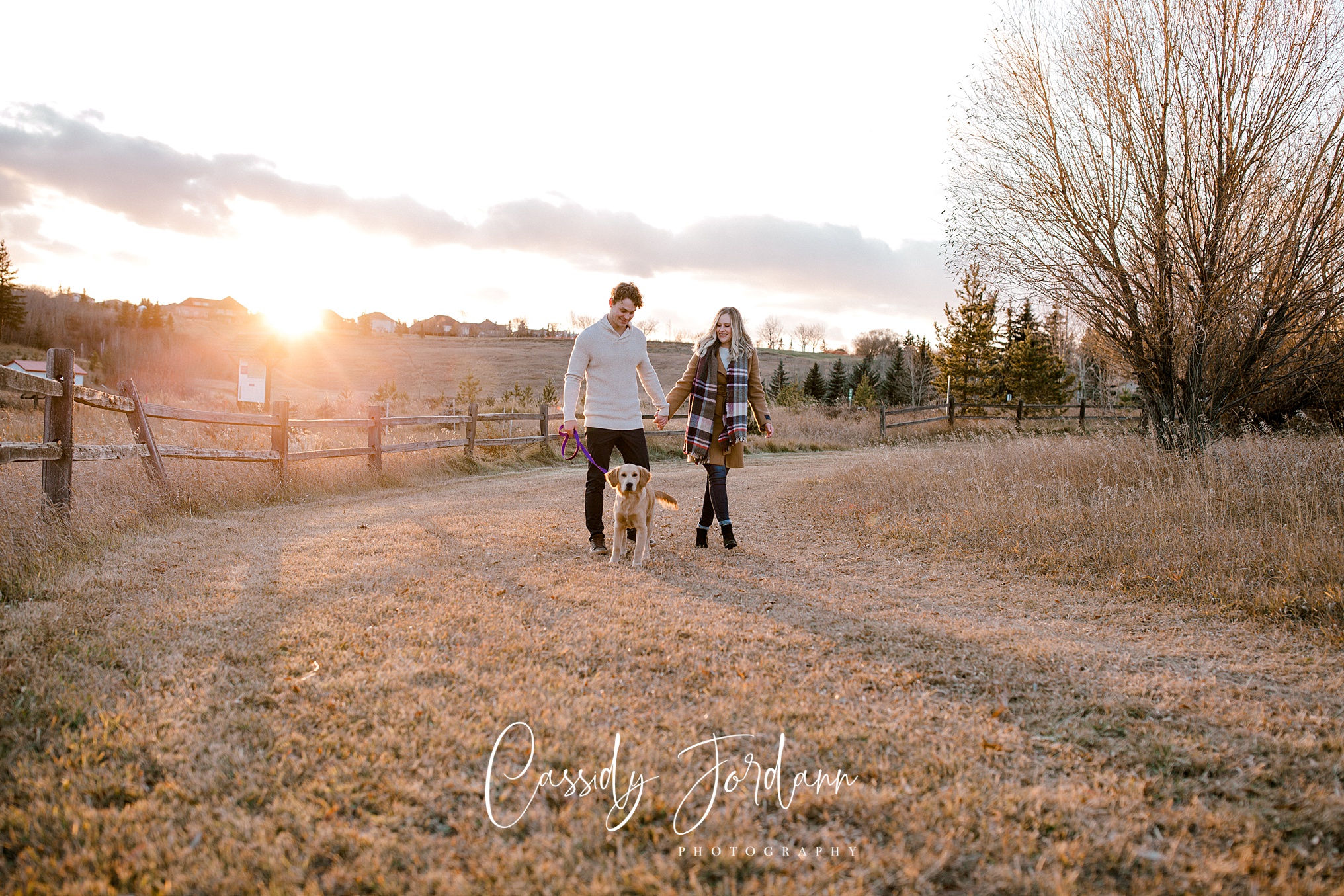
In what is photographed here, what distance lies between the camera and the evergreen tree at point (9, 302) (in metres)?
51.6

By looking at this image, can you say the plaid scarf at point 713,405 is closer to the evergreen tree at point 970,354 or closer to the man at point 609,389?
the man at point 609,389

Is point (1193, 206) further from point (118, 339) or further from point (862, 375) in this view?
point (118, 339)

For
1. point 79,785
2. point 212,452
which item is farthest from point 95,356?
point 79,785

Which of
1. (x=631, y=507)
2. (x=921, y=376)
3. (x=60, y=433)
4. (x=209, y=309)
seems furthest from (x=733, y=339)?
(x=209, y=309)

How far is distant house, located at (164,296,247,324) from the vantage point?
360 ft

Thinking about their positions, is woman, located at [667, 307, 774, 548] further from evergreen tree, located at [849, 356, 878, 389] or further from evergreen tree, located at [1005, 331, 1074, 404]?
evergreen tree, located at [849, 356, 878, 389]

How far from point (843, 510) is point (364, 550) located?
16.9ft

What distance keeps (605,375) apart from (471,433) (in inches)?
361

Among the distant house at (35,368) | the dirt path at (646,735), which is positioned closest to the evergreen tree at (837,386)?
the distant house at (35,368)

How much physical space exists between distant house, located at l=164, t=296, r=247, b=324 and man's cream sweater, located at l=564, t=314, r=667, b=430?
121 metres

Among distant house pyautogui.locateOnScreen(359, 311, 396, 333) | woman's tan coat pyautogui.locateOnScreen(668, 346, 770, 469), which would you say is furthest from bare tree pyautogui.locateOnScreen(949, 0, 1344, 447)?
distant house pyautogui.locateOnScreen(359, 311, 396, 333)

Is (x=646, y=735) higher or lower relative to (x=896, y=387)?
lower

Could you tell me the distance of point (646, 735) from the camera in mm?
2635

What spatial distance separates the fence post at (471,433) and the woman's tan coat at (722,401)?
8.63 m
